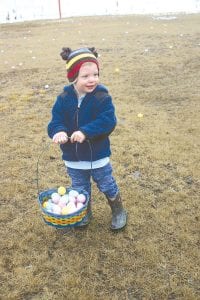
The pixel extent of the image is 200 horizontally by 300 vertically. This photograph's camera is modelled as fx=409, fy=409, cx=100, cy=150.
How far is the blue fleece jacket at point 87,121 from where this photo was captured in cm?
314

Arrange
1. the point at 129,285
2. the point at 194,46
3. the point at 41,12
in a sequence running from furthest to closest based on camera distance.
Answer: the point at 41,12
the point at 194,46
the point at 129,285

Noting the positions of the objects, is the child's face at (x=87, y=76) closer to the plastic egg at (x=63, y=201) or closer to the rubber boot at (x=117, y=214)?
the plastic egg at (x=63, y=201)

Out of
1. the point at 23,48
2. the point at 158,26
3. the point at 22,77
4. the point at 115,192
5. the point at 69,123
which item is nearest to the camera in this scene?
the point at 69,123

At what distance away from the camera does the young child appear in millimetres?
3082

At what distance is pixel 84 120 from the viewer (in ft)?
10.6

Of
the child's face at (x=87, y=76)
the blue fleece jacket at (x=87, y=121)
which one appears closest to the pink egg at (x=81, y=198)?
the blue fleece jacket at (x=87, y=121)

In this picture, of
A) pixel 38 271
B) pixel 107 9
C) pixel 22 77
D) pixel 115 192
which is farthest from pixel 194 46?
pixel 107 9

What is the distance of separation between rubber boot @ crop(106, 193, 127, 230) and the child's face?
42.4 inches

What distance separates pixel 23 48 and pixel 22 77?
4677 mm

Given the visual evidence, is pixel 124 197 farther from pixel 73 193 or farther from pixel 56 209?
pixel 56 209

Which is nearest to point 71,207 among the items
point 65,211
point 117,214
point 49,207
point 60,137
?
point 65,211

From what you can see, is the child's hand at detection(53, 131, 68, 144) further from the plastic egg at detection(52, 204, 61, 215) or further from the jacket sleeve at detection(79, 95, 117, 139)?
the plastic egg at detection(52, 204, 61, 215)

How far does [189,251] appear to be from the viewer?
3.39m

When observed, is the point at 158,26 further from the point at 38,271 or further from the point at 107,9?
the point at 38,271
